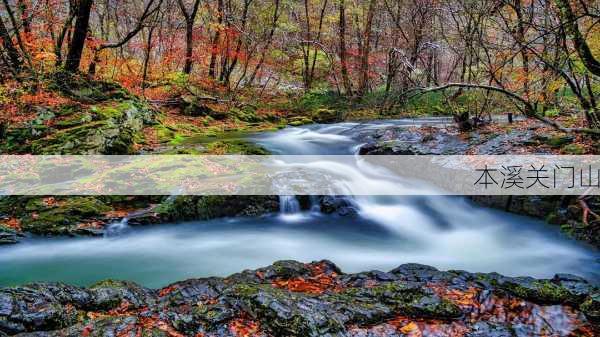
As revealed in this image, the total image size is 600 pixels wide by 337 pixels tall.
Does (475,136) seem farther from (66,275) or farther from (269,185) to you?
(66,275)

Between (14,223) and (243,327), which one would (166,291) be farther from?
(14,223)

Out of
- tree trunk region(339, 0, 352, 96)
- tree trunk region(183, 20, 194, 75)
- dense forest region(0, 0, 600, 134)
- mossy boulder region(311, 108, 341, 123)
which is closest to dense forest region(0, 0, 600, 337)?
dense forest region(0, 0, 600, 134)

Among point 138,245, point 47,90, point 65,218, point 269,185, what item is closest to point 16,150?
point 47,90

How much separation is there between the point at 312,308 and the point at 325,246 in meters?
2.95

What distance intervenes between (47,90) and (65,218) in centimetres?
521

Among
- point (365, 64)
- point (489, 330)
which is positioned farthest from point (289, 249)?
point (365, 64)

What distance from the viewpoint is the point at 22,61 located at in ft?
32.4

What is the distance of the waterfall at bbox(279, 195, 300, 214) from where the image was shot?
24.1ft

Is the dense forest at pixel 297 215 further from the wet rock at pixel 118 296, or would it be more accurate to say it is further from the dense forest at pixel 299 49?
the dense forest at pixel 299 49

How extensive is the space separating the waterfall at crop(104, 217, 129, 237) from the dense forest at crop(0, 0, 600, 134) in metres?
4.47

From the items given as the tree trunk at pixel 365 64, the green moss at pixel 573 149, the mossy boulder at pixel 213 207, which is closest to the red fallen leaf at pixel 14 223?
the mossy boulder at pixel 213 207

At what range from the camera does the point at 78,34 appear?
1075 centimetres
